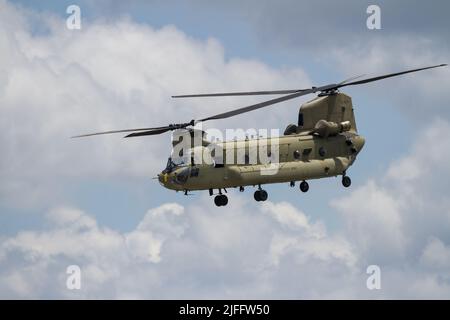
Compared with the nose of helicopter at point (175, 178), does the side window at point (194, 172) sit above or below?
above

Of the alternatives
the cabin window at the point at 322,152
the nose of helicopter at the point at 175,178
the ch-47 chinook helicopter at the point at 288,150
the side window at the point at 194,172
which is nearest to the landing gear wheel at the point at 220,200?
the ch-47 chinook helicopter at the point at 288,150

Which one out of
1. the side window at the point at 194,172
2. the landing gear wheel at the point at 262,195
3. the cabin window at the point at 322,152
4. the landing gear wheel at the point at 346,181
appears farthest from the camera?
the landing gear wheel at the point at 346,181

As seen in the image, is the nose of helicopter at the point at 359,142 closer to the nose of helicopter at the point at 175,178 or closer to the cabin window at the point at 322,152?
the cabin window at the point at 322,152

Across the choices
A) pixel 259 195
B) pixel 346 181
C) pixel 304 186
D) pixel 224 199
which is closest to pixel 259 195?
pixel 259 195

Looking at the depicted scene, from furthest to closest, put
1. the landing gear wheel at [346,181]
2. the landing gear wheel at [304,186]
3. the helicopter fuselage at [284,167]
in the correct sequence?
the landing gear wheel at [346,181]
the landing gear wheel at [304,186]
the helicopter fuselage at [284,167]

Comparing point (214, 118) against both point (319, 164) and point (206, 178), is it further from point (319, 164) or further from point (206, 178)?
point (319, 164)

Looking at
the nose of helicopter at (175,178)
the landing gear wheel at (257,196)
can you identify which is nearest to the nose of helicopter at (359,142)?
the landing gear wheel at (257,196)

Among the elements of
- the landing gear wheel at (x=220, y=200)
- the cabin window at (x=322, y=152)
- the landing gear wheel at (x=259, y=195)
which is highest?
the cabin window at (x=322, y=152)

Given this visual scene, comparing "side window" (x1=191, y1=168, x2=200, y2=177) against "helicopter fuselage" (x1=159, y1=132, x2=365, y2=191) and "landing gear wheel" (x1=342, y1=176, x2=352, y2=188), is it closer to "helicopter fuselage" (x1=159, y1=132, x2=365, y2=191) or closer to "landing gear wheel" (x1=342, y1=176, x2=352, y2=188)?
"helicopter fuselage" (x1=159, y1=132, x2=365, y2=191)

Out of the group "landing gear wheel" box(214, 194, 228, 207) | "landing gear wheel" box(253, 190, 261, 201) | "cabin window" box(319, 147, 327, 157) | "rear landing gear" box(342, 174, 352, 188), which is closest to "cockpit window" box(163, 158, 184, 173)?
"landing gear wheel" box(214, 194, 228, 207)

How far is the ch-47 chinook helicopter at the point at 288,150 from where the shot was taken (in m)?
85.6

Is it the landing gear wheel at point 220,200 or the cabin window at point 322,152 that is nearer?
the landing gear wheel at point 220,200

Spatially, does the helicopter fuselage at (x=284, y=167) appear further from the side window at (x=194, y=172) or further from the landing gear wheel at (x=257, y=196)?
the landing gear wheel at (x=257, y=196)

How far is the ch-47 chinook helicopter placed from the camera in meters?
85.6
